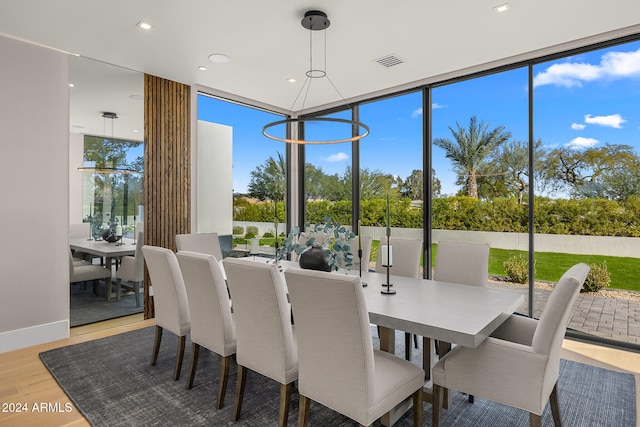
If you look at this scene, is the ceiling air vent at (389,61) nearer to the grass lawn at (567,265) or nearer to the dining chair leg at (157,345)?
the grass lawn at (567,265)

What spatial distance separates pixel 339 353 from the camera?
65.5 inches

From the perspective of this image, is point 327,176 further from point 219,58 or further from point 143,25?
point 143,25

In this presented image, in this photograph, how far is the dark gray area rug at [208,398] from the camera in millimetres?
2193

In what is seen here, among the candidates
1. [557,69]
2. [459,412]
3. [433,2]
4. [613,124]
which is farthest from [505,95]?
[459,412]

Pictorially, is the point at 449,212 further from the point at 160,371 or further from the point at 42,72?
the point at 42,72

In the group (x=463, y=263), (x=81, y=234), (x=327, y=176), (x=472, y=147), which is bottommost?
(x=463, y=263)

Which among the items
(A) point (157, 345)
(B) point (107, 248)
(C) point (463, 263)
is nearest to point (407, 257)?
(C) point (463, 263)

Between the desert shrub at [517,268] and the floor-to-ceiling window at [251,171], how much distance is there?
3.00 metres

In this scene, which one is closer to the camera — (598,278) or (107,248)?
(598,278)

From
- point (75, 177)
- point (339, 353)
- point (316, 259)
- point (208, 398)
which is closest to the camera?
point (339, 353)

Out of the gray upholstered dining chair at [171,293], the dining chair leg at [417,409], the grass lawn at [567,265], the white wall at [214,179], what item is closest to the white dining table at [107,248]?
the white wall at [214,179]

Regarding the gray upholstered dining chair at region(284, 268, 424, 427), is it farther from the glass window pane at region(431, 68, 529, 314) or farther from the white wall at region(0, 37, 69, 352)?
the white wall at region(0, 37, 69, 352)

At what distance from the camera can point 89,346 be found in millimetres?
3393

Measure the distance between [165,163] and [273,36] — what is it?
2087 millimetres
